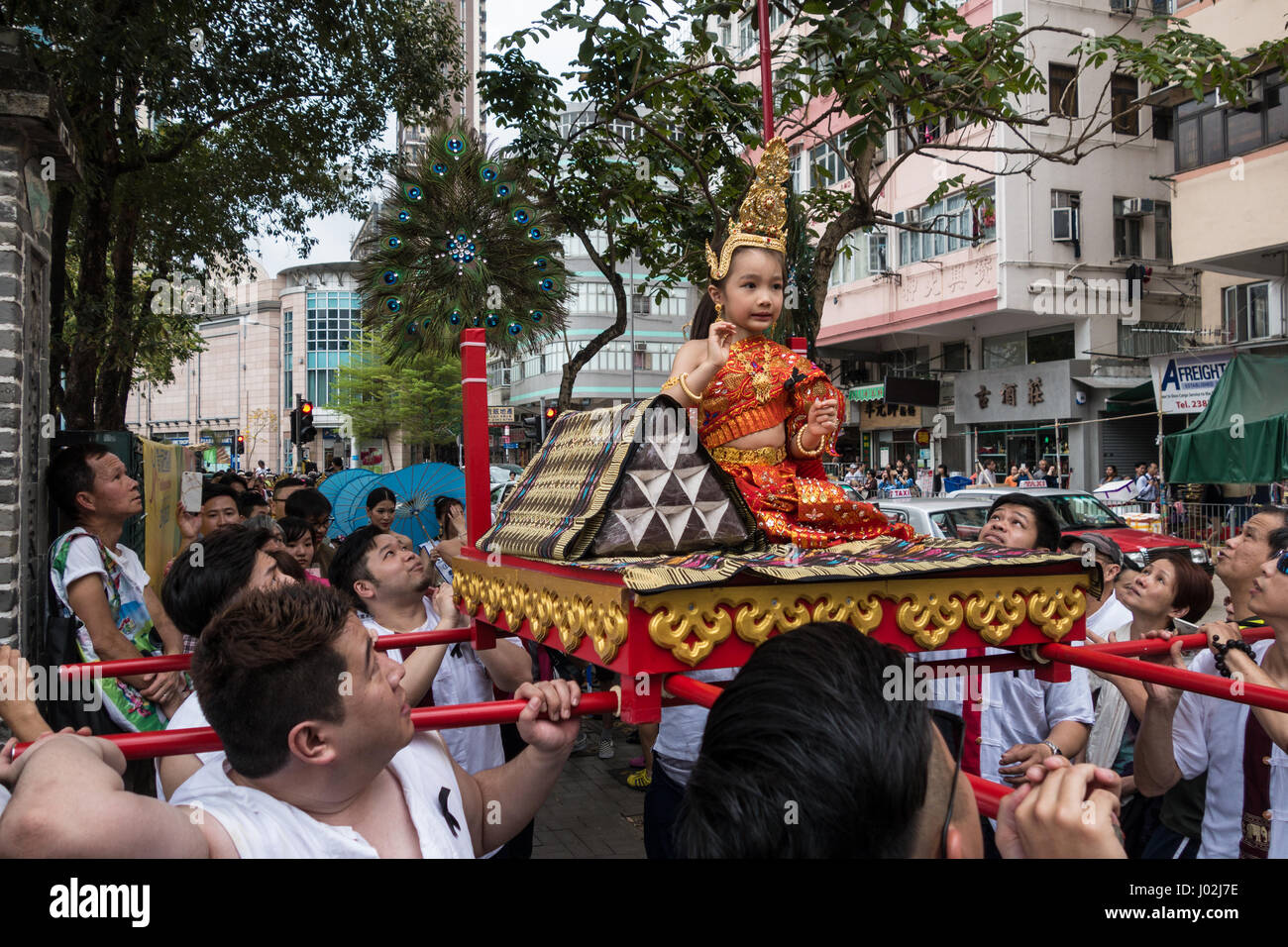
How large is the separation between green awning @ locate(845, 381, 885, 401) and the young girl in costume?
2153 centimetres

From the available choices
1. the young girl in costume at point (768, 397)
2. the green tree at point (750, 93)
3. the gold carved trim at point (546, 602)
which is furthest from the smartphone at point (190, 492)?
the young girl in costume at point (768, 397)

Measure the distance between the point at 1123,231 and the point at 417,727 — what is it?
22.7 metres

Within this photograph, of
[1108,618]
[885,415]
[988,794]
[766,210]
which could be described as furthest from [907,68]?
[885,415]

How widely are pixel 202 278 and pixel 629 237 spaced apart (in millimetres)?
5366

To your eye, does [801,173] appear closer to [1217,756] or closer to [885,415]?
[885,415]

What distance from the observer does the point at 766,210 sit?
2797mm

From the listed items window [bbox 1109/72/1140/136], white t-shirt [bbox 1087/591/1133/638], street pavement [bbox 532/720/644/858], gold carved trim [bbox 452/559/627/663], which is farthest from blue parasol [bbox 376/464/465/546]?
window [bbox 1109/72/1140/136]

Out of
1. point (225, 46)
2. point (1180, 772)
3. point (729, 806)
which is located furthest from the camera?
point (225, 46)

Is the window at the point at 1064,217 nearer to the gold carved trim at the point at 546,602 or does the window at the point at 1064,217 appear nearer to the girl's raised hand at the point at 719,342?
the girl's raised hand at the point at 719,342

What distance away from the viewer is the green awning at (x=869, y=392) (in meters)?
23.9

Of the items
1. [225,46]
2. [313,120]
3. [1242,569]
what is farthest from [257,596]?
[313,120]

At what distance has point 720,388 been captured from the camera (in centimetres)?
271

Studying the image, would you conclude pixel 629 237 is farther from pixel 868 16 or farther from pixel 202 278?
pixel 202 278

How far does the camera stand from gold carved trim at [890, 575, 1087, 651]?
2.06 meters
